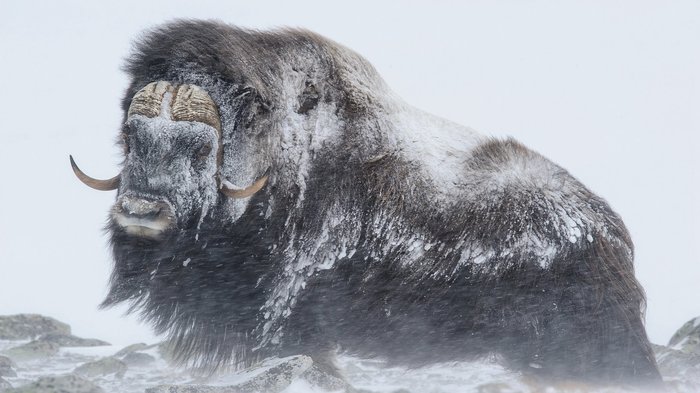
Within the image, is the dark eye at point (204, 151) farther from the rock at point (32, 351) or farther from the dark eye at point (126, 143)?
the rock at point (32, 351)

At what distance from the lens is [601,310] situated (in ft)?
9.67

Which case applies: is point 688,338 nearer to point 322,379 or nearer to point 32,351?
point 322,379

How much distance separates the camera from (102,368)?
362cm

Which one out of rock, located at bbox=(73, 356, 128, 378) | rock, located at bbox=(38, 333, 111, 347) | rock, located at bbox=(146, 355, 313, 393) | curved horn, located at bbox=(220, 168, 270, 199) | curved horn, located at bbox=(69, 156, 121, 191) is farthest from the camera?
rock, located at bbox=(38, 333, 111, 347)

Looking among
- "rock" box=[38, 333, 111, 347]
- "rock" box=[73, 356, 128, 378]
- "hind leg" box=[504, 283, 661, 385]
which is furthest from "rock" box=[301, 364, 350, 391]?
"rock" box=[38, 333, 111, 347]

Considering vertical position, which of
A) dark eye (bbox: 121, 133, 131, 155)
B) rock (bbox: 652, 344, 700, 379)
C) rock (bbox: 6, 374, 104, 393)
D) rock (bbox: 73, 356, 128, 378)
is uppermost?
dark eye (bbox: 121, 133, 131, 155)

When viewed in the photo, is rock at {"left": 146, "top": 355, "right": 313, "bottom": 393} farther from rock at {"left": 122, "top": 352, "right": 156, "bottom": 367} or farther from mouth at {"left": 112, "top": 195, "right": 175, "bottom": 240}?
rock at {"left": 122, "top": 352, "right": 156, "bottom": 367}

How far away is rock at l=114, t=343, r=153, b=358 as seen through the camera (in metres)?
3.97

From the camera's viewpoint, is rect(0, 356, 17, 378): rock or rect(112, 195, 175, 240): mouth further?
rect(0, 356, 17, 378): rock

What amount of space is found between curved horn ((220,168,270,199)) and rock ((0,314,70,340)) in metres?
1.94

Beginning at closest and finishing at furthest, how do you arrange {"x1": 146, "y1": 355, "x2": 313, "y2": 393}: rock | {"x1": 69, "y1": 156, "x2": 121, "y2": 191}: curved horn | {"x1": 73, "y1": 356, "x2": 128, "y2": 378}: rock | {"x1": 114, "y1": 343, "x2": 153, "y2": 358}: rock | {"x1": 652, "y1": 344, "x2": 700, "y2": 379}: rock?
1. {"x1": 146, "y1": 355, "x2": 313, "y2": 393}: rock
2. {"x1": 69, "y1": 156, "x2": 121, "y2": 191}: curved horn
3. {"x1": 652, "y1": 344, "x2": 700, "y2": 379}: rock
4. {"x1": 73, "y1": 356, "x2": 128, "y2": 378}: rock
5. {"x1": 114, "y1": 343, "x2": 153, "y2": 358}: rock

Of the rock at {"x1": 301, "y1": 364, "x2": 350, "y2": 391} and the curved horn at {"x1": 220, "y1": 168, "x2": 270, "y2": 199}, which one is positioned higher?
the curved horn at {"x1": 220, "y1": 168, "x2": 270, "y2": 199}

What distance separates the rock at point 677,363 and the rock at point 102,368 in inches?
97.4

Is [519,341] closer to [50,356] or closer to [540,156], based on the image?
[540,156]
